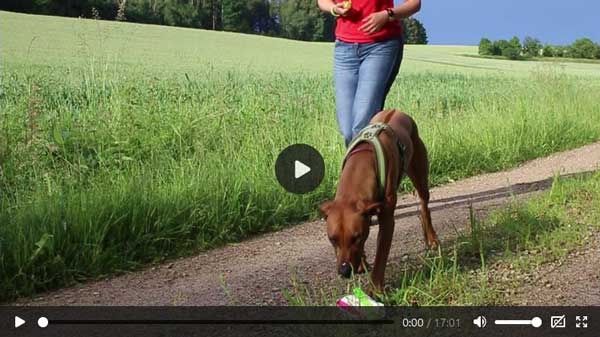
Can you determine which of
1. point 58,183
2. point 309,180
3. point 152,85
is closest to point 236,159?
point 309,180

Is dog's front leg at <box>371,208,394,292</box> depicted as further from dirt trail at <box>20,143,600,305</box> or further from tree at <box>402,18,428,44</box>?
tree at <box>402,18,428,44</box>

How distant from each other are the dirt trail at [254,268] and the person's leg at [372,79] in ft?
3.10

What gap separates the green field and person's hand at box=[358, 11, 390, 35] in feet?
5.77

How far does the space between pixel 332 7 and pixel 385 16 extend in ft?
1.40

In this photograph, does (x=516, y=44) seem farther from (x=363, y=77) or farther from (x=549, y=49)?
(x=363, y=77)

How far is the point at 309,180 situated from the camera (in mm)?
5578

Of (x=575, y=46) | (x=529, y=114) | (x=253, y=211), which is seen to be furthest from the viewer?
(x=575, y=46)

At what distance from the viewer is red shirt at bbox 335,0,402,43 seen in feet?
13.6

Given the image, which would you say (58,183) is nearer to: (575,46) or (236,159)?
(236,159)

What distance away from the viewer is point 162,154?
19.6 ft

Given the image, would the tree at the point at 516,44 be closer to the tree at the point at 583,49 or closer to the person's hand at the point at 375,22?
the tree at the point at 583,49

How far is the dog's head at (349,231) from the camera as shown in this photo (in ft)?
8.38

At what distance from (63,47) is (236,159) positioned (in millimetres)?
16199
